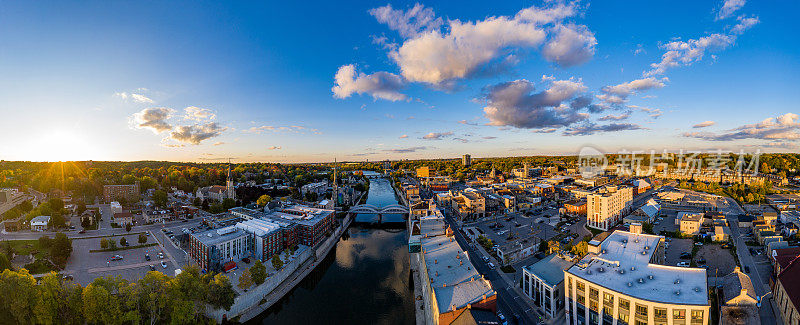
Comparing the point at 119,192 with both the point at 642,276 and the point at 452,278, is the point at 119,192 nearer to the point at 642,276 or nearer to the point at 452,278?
the point at 452,278

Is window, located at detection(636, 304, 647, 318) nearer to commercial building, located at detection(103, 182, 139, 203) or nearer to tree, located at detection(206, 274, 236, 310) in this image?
tree, located at detection(206, 274, 236, 310)

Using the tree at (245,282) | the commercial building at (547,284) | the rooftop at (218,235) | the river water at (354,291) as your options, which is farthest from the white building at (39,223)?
the commercial building at (547,284)

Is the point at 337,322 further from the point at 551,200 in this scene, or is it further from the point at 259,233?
the point at 551,200

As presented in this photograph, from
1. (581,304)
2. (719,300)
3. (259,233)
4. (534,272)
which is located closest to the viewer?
(581,304)

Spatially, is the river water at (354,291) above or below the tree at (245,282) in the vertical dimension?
below

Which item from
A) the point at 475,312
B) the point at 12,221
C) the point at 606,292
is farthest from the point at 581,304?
the point at 12,221

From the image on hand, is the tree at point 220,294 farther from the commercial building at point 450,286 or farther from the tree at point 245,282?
the commercial building at point 450,286
